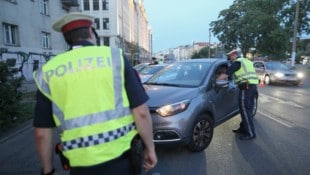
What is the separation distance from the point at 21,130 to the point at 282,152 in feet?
19.4

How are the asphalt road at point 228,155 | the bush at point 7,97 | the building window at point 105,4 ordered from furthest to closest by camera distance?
the building window at point 105,4 → the bush at point 7,97 → the asphalt road at point 228,155

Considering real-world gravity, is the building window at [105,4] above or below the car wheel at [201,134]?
above

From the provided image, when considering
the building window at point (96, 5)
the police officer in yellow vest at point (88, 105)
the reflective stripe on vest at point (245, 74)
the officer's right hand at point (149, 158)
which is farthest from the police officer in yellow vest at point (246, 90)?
the building window at point (96, 5)

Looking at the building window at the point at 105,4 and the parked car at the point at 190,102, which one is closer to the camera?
the parked car at the point at 190,102

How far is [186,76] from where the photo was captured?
6.62 metres

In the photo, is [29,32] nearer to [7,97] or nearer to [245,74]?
[7,97]

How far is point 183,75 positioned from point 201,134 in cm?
152

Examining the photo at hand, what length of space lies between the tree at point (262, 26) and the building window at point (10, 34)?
88.2 feet

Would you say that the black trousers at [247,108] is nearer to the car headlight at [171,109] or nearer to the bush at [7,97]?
the car headlight at [171,109]

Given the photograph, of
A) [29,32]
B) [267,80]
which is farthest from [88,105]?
[29,32]

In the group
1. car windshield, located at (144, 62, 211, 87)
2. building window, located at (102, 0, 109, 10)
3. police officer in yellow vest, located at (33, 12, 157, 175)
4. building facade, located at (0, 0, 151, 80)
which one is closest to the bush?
car windshield, located at (144, 62, 211, 87)

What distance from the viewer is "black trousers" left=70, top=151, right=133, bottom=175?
1999 millimetres

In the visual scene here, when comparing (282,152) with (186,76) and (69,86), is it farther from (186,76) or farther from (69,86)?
(69,86)

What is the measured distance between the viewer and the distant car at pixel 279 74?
19422mm
